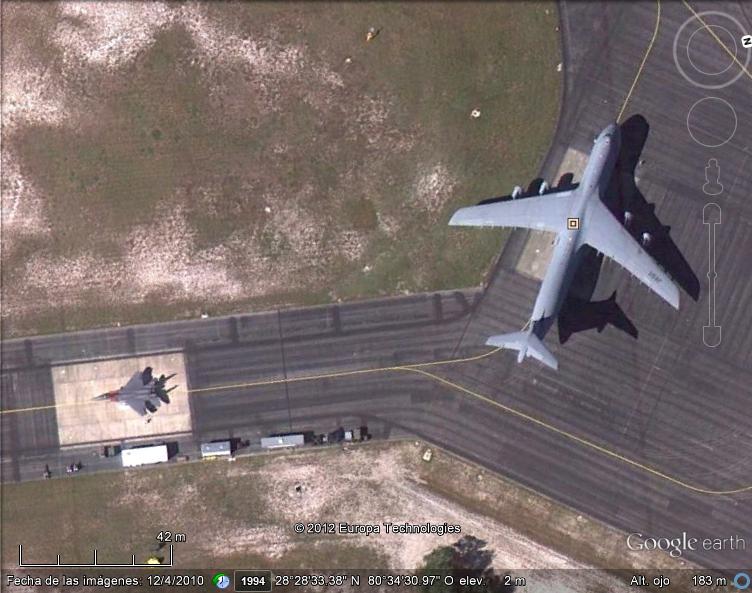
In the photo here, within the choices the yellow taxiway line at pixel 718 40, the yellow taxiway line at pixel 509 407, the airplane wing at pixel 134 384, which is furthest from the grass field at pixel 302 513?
the yellow taxiway line at pixel 718 40

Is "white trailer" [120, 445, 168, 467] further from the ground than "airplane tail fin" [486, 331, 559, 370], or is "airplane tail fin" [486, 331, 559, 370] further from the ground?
"airplane tail fin" [486, 331, 559, 370]

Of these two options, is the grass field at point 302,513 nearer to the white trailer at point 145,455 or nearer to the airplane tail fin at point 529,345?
the white trailer at point 145,455

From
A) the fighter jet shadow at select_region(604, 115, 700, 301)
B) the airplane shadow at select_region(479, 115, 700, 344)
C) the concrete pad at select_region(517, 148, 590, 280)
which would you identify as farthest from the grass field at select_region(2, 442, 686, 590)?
the fighter jet shadow at select_region(604, 115, 700, 301)

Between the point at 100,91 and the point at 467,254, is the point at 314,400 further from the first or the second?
the point at 100,91

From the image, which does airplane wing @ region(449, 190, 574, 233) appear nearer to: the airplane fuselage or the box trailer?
the airplane fuselage

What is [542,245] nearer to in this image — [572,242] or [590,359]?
[572,242]

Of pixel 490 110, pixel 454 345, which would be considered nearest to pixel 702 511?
pixel 454 345
